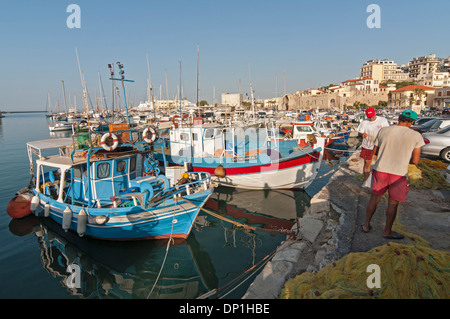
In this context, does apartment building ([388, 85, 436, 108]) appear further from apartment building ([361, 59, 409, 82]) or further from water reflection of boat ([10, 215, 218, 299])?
water reflection of boat ([10, 215, 218, 299])

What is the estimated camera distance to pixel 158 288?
6.79m

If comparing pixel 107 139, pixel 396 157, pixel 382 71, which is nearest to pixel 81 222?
pixel 107 139

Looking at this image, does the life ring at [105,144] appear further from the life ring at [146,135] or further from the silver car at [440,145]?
the silver car at [440,145]

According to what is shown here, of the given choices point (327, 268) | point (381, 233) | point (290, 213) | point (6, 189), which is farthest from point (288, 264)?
point (6, 189)

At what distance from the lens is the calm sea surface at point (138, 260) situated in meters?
6.73

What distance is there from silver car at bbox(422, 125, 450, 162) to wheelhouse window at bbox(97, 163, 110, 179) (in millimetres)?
12465

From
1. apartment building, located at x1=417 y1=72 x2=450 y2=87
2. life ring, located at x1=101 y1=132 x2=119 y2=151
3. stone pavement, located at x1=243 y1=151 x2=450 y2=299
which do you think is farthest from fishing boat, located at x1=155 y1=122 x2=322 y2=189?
apartment building, located at x1=417 y1=72 x2=450 y2=87

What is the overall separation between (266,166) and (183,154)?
5.02m

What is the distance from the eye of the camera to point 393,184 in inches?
160

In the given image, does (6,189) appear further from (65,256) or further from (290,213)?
(290,213)

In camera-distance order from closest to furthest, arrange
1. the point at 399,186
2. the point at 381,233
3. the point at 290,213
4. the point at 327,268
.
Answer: the point at 327,268, the point at 399,186, the point at 381,233, the point at 290,213

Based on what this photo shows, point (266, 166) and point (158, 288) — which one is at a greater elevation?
point (266, 166)

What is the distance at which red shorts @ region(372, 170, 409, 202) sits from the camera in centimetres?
401
